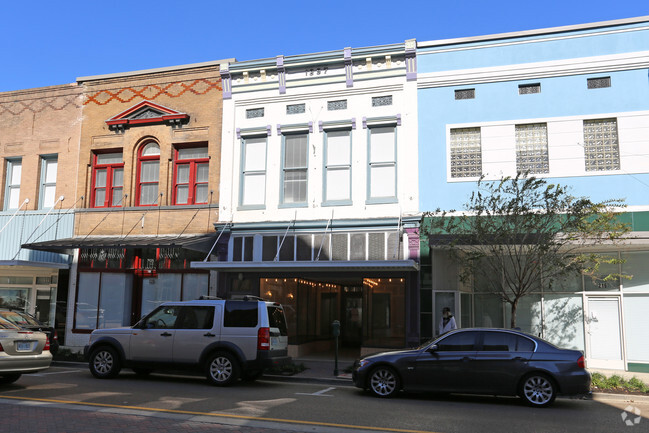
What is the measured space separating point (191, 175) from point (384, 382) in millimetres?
11340

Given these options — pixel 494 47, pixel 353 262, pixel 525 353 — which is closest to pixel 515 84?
pixel 494 47

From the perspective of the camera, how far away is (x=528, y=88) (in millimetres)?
16656

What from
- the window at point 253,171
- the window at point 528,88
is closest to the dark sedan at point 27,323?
the window at point 253,171

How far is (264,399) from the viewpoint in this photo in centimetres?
1045


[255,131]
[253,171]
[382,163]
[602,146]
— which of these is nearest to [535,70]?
[602,146]

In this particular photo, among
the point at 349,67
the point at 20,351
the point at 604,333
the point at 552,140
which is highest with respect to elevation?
the point at 349,67

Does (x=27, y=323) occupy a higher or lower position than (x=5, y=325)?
lower

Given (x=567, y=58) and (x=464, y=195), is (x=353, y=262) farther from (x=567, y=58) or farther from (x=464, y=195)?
(x=567, y=58)

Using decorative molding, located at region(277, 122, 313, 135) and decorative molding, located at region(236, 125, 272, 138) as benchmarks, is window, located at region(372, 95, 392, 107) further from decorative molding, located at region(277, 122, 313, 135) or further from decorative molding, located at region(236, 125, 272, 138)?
decorative molding, located at region(236, 125, 272, 138)

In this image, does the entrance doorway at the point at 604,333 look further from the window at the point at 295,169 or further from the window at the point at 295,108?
the window at the point at 295,108

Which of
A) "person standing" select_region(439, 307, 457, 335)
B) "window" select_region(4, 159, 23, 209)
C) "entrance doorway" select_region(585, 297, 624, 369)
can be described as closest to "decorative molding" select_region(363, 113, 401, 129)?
"person standing" select_region(439, 307, 457, 335)

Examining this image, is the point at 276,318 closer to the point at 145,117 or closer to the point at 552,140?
the point at 552,140

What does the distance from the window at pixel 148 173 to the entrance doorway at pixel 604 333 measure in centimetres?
1433

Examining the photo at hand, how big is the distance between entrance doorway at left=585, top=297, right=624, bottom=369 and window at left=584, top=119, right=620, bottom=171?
145 inches
